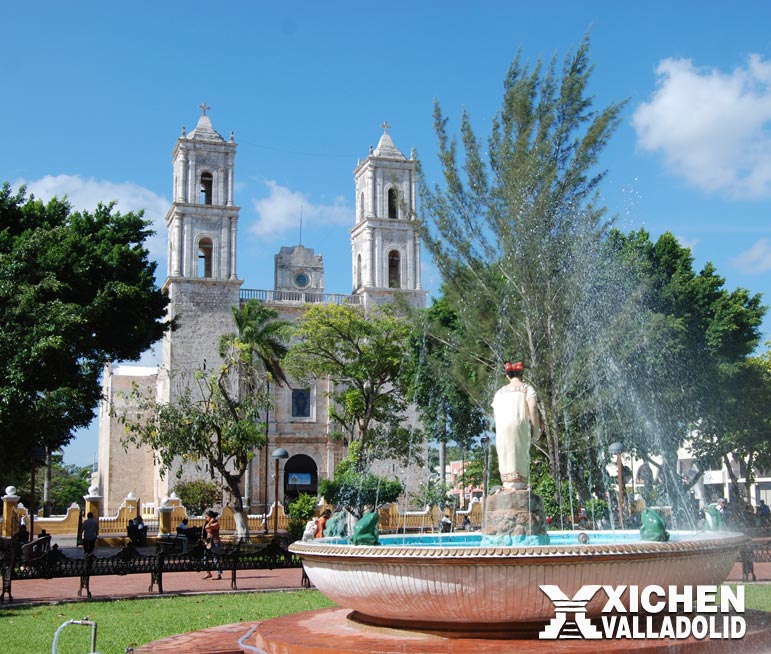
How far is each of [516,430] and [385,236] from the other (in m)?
34.1

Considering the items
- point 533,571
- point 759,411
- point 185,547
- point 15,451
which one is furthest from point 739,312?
point 533,571

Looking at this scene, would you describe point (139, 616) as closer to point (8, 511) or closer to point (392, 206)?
point (8, 511)

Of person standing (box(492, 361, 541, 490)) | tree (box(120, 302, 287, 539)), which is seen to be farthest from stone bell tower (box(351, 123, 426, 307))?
person standing (box(492, 361, 541, 490))

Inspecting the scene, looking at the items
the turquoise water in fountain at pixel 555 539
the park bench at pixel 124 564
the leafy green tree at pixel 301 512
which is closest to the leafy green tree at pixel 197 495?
the leafy green tree at pixel 301 512

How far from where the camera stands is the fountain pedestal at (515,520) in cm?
762

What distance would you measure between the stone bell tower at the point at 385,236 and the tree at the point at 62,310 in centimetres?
1746

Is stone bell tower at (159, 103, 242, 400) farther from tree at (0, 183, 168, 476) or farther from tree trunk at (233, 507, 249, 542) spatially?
tree at (0, 183, 168, 476)

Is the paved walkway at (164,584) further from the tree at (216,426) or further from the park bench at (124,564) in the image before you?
the tree at (216,426)

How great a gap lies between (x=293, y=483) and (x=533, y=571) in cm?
3491

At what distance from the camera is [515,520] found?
7.70 metres

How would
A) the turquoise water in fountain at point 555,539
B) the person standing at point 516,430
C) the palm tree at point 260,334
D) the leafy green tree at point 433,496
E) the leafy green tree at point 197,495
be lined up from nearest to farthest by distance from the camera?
the person standing at point 516,430 → the turquoise water in fountain at point 555,539 → the leafy green tree at point 433,496 → the palm tree at point 260,334 → the leafy green tree at point 197,495

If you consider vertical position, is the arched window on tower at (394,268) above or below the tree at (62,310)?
above

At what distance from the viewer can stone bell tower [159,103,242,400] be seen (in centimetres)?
3762

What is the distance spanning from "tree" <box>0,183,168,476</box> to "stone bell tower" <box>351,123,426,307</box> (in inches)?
687
